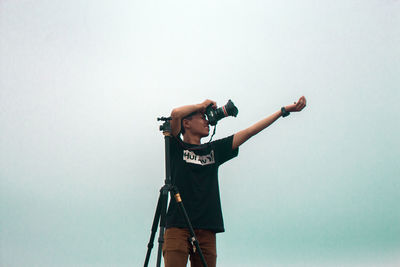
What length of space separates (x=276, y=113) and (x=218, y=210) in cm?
101

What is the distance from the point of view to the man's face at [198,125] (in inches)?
134

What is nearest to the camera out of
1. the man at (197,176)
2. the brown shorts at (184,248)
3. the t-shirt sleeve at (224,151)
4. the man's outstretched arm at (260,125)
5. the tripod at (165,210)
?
the tripod at (165,210)

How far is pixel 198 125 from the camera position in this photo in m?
3.39

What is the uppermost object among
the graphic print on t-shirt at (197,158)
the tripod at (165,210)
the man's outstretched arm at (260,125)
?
the man's outstretched arm at (260,125)

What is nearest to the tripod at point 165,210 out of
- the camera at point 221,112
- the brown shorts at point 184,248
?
the brown shorts at point 184,248

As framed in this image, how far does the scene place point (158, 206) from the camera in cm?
268

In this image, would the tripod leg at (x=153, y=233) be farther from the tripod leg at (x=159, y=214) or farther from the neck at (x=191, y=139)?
the neck at (x=191, y=139)

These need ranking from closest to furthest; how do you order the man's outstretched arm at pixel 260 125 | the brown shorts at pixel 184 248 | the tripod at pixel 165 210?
1. the tripod at pixel 165 210
2. the brown shorts at pixel 184 248
3. the man's outstretched arm at pixel 260 125

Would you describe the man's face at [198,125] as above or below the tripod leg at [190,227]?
above

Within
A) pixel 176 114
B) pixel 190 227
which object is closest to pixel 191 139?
pixel 176 114

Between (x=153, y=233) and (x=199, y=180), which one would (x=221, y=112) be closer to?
(x=199, y=180)

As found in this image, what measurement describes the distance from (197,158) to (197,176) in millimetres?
182

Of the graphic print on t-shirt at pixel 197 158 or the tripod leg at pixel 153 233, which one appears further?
the graphic print on t-shirt at pixel 197 158

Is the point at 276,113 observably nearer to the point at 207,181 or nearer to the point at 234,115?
the point at 234,115
